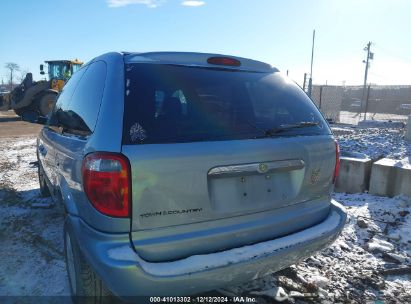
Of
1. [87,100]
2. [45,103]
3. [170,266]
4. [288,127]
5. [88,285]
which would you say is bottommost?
[88,285]

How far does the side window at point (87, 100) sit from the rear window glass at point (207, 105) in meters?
0.29

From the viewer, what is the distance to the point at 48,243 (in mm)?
3852

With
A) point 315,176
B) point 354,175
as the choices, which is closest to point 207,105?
point 315,176

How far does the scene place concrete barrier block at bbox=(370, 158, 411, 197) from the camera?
5.31 meters

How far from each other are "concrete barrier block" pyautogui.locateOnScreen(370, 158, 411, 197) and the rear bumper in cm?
377

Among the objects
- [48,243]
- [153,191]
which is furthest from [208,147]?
[48,243]

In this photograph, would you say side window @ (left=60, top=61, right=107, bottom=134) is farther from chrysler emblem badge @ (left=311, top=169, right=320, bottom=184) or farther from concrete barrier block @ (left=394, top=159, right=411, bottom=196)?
concrete barrier block @ (left=394, top=159, right=411, bottom=196)

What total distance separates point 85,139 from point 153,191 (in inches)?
23.9

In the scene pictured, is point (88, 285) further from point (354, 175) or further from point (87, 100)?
point (354, 175)

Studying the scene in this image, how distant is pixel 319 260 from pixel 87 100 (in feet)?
8.81

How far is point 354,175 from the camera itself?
577cm

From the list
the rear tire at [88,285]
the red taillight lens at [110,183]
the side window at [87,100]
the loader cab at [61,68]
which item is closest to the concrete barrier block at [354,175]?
the side window at [87,100]

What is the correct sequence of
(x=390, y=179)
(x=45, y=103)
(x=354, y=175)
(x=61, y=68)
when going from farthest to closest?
(x=61, y=68)
(x=45, y=103)
(x=354, y=175)
(x=390, y=179)

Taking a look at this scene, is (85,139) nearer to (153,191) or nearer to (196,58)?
(153,191)
